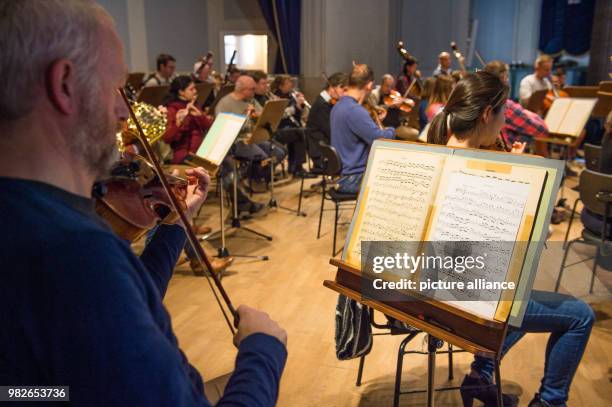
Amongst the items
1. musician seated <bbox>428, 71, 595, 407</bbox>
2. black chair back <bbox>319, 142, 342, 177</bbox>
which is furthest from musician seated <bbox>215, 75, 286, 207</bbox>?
musician seated <bbox>428, 71, 595, 407</bbox>

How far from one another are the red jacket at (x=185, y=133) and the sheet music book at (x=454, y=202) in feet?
10.4

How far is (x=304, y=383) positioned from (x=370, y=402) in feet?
1.03

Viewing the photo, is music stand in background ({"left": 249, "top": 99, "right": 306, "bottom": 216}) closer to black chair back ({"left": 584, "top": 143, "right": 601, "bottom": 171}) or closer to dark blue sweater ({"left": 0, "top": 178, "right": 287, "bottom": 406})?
black chair back ({"left": 584, "top": 143, "right": 601, "bottom": 171})

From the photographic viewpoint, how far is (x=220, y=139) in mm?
3604

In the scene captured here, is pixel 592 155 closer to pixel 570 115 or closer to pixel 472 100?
pixel 570 115

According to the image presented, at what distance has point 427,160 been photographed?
5.49 feet

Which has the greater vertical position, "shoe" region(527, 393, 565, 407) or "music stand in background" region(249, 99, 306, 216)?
"music stand in background" region(249, 99, 306, 216)

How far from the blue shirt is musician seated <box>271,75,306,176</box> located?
2.46m

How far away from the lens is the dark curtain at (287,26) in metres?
9.27

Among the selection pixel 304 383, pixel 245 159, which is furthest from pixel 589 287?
pixel 245 159

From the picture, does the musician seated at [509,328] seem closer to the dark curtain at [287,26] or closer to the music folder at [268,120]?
the music folder at [268,120]

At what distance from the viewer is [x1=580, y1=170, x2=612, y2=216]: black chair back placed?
288 cm

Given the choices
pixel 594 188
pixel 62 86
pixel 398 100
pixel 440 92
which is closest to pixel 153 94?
pixel 440 92

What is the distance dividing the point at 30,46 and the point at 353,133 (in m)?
3.52
